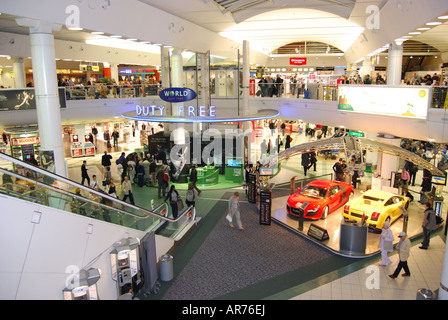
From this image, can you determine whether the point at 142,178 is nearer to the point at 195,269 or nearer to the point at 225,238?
the point at 225,238

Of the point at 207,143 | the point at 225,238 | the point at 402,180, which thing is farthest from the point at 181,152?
the point at 402,180

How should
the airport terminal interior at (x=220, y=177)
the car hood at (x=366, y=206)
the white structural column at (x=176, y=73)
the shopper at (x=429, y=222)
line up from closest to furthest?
the airport terminal interior at (x=220, y=177) → the shopper at (x=429, y=222) → the car hood at (x=366, y=206) → the white structural column at (x=176, y=73)

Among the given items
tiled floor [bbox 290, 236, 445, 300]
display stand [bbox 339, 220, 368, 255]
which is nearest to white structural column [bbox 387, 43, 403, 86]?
display stand [bbox 339, 220, 368, 255]

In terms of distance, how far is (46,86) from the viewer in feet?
34.3

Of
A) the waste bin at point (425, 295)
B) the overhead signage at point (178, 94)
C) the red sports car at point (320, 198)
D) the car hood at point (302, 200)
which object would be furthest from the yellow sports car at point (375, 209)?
the overhead signage at point (178, 94)

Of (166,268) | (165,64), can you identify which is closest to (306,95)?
(165,64)

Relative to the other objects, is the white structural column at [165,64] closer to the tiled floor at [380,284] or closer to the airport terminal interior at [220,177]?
the airport terminal interior at [220,177]

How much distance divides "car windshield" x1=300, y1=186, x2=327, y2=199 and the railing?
6116 mm

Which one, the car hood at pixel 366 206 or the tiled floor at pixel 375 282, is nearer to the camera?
the tiled floor at pixel 375 282

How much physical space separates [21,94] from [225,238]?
1277 cm

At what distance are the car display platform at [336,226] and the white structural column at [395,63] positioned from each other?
17.9 ft

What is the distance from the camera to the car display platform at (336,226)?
10.9 metres

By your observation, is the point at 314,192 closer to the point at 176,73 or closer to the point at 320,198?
the point at 320,198

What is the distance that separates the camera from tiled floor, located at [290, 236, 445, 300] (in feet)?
28.0
